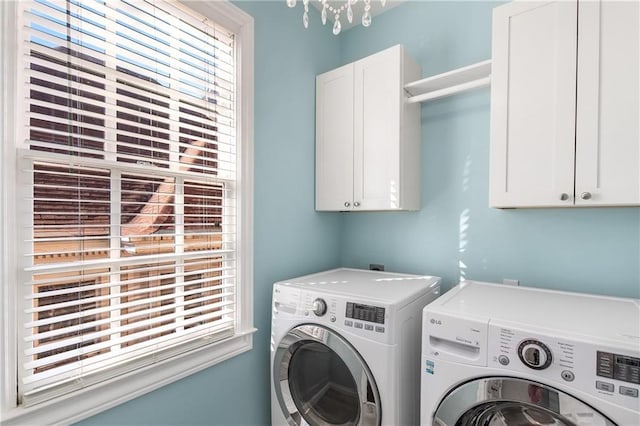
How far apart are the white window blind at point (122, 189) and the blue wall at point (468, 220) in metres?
1.10

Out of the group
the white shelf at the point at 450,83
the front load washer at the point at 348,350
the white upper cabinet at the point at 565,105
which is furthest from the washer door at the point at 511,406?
the white shelf at the point at 450,83

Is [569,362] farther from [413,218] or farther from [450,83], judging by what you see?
[450,83]

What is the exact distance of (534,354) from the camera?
103cm

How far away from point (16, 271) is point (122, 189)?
442mm

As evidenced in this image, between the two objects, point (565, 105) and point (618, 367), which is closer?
point (618, 367)

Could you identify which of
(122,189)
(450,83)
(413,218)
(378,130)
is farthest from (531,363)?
(122,189)

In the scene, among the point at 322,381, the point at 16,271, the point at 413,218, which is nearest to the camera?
the point at 16,271

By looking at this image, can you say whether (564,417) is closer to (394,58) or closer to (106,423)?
(106,423)

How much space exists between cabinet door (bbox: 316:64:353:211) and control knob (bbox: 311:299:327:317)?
687mm

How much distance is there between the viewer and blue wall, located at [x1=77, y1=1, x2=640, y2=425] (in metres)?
1.53

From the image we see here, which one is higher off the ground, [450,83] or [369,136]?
[450,83]

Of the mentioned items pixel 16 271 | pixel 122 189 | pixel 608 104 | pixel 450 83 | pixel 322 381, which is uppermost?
pixel 450 83

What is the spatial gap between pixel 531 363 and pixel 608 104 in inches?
39.9

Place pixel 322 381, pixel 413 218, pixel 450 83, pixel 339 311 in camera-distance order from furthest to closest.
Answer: pixel 413 218 < pixel 450 83 < pixel 322 381 < pixel 339 311
